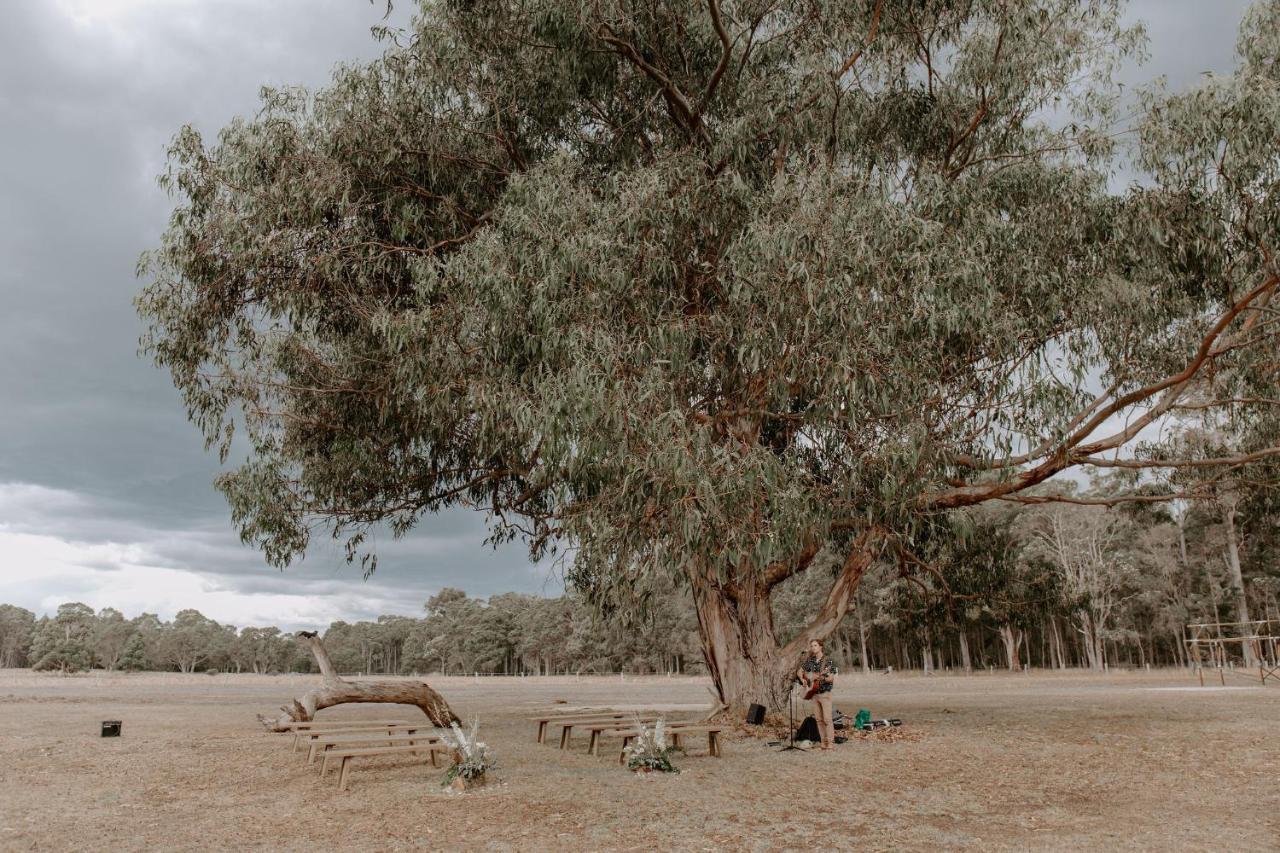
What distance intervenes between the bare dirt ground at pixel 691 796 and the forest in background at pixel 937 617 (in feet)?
→ 8.17

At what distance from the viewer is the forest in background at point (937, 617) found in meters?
15.0

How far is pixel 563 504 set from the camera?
9383mm

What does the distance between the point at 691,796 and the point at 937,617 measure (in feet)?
31.2

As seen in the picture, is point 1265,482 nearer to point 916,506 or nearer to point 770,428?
point 916,506

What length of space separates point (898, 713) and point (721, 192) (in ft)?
34.7

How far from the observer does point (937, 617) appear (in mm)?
15375

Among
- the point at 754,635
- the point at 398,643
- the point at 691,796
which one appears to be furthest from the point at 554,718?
the point at 398,643

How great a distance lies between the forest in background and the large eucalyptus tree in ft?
5.76

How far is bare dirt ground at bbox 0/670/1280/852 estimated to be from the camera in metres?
5.86

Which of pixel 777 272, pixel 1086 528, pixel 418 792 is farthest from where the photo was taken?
pixel 1086 528

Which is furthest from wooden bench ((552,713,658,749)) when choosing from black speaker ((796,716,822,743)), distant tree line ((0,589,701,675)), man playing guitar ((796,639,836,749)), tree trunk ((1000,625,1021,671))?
distant tree line ((0,589,701,675))

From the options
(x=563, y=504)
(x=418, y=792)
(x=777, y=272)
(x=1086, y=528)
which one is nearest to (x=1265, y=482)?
(x=777, y=272)

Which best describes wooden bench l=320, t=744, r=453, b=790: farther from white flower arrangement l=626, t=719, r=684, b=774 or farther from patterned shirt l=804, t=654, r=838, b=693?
patterned shirt l=804, t=654, r=838, b=693

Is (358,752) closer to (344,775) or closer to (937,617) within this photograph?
(344,775)
